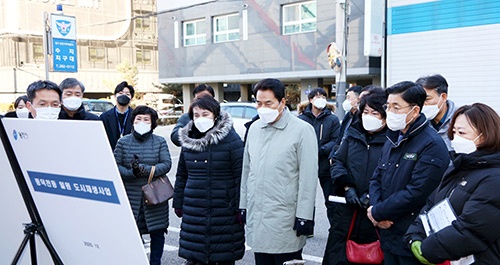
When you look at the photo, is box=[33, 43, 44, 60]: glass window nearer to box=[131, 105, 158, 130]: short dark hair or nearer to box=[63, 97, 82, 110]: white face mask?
box=[63, 97, 82, 110]: white face mask

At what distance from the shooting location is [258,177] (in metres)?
3.71

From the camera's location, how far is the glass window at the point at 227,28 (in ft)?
80.5

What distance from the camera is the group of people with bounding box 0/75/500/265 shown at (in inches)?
104

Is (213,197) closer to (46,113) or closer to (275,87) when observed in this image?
(275,87)

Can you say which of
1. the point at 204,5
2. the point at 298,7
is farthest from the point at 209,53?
the point at 298,7

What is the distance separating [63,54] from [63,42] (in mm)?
421

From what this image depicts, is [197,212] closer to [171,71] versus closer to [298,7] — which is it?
[298,7]

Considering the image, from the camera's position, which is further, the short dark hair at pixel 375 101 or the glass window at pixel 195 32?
the glass window at pixel 195 32

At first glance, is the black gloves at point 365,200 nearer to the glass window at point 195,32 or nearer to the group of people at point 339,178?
the group of people at point 339,178

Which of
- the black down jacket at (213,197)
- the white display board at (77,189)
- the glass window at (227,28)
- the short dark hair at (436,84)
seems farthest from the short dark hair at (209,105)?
the glass window at (227,28)

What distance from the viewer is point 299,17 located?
863 inches

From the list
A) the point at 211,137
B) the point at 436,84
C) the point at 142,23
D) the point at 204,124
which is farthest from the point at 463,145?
the point at 142,23

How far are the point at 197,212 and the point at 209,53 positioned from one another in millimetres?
22091

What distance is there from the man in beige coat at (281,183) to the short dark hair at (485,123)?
4.06ft
